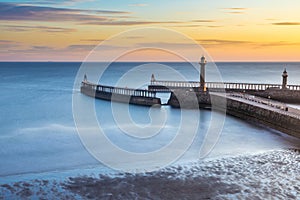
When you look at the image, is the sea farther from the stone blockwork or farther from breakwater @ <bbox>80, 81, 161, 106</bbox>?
the stone blockwork

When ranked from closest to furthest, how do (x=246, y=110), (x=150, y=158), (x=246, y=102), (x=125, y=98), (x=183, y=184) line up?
(x=183, y=184) → (x=150, y=158) → (x=246, y=110) → (x=246, y=102) → (x=125, y=98)

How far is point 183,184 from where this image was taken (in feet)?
40.9

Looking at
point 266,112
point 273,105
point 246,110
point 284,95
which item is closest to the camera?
point 266,112

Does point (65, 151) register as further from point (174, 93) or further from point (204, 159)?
point (174, 93)

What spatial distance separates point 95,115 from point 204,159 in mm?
16717

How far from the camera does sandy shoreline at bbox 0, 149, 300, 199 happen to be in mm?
11453

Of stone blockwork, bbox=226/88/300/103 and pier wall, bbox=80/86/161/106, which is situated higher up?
stone blockwork, bbox=226/88/300/103

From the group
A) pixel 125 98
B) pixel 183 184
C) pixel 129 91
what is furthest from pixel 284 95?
pixel 183 184

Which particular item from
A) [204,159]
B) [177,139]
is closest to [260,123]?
[177,139]

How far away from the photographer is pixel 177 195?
453 inches

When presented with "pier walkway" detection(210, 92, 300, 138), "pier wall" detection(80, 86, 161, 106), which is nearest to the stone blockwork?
"pier walkway" detection(210, 92, 300, 138)

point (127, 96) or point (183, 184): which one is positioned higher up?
point (127, 96)

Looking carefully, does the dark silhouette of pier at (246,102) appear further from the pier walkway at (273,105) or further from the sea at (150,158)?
the sea at (150,158)

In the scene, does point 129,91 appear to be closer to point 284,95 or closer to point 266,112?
point 284,95
